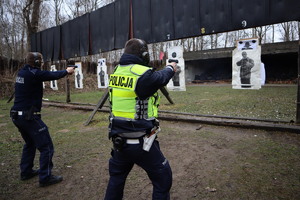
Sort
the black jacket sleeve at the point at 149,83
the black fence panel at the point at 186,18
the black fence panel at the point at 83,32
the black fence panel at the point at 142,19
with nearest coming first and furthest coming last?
1. the black jacket sleeve at the point at 149,83
2. the black fence panel at the point at 186,18
3. the black fence panel at the point at 142,19
4. the black fence panel at the point at 83,32

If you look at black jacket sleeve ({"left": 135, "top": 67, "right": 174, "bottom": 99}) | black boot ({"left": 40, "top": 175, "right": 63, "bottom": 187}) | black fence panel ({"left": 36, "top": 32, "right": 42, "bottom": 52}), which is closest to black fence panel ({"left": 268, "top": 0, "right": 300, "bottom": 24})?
black jacket sleeve ({"left": 135, "top": 67, "right": 174, "bottom": 99})

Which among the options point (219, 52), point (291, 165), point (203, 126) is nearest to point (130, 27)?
point (203, 126)

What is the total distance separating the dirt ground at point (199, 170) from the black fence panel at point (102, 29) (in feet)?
14.7

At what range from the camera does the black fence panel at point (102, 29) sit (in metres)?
7.92

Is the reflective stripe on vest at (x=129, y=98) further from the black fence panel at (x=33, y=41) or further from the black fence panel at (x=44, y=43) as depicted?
the black fence panel at (x=33, y=41)

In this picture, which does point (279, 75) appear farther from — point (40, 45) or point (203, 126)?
point (40, 45)

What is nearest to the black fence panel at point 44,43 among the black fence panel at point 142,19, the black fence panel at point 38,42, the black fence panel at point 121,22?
the black fence panel at point 38,42

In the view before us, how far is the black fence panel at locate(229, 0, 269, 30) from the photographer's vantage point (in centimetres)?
487

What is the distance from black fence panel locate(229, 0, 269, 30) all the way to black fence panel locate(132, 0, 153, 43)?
257cm

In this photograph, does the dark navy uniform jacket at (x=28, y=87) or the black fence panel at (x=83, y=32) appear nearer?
the dark navy uniform jacket at (x=28, y=87)

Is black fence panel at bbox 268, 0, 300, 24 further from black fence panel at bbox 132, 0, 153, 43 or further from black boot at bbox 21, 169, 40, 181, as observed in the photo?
black boot at bbox 21, 169, 40, 181

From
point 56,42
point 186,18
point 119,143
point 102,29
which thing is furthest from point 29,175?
point 56,42

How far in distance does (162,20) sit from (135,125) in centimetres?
529

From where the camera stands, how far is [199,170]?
323 cm
